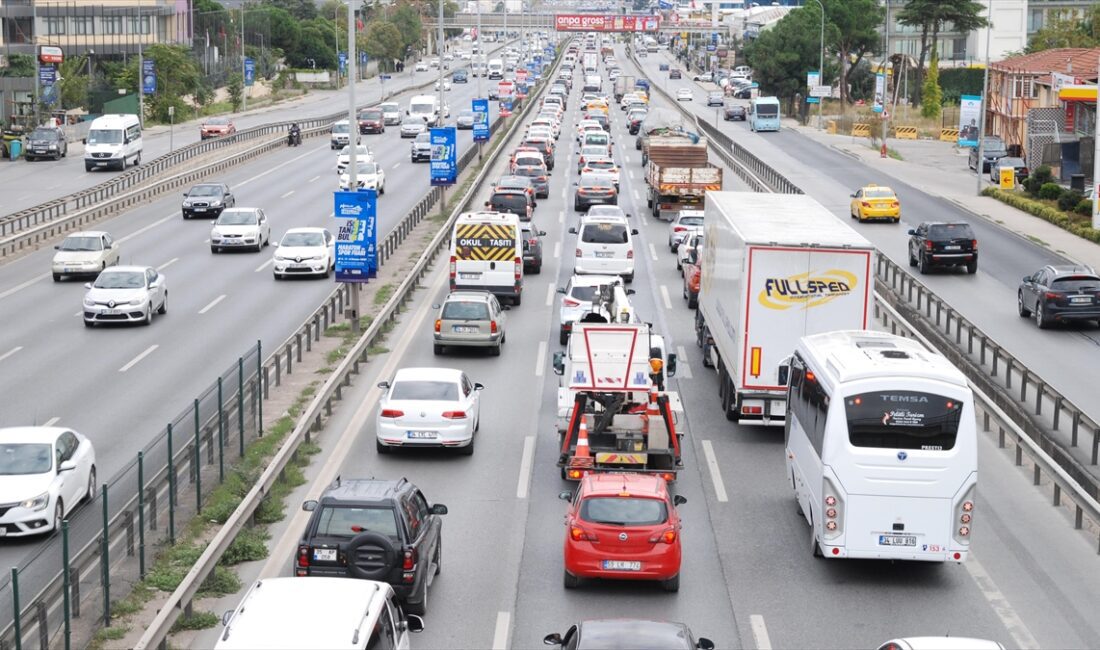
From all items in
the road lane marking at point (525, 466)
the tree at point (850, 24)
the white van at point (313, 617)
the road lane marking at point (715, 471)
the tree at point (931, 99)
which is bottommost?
the road lane marking at point (715, 471)

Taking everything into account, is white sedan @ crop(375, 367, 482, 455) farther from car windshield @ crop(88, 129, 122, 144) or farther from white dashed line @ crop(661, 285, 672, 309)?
car windshield @ crop(88, 129, 122, 144)

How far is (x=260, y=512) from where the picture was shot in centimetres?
2234

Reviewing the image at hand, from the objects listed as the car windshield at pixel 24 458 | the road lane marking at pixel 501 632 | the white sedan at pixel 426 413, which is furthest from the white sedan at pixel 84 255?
the road lane marking at pixel 501 632

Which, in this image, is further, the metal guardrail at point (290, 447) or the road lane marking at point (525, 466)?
the road lane marking at point (525, 466)

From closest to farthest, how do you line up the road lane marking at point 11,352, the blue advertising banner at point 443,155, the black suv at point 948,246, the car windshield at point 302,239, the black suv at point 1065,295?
the road lane marking at point 11,352
the black suv at point 1065,295
the car windshield at point 302,239
the black suv at point 948,246
the blue advertising banner at point 443,155

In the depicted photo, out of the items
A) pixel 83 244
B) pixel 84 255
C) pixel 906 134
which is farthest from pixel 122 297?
pixel 906 134

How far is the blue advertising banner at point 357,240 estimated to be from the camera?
36.6 metres

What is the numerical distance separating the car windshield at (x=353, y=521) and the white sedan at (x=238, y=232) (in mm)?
35511

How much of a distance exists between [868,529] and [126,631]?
9.14m

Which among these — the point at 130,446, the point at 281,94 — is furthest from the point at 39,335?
the point at 281,94

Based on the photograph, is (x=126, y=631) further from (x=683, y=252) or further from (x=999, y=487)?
(x=683, y=252)

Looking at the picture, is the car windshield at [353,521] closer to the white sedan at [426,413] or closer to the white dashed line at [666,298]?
the white sedan at [426,413]

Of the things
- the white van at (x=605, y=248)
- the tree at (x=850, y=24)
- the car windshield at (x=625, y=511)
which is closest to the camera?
the car windshield at (x=625, y=511)

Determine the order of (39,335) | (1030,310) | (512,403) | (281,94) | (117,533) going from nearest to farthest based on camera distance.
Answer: (117,533) → (512,403) → (39,335) → (1030,310) → (281,94)
